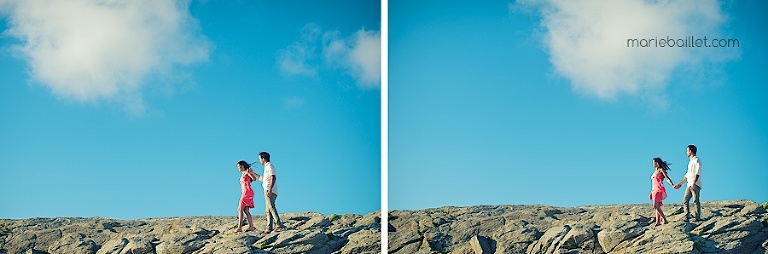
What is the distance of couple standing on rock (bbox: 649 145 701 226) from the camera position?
9109mm

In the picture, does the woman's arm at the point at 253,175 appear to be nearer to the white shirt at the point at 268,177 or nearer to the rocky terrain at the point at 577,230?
the white shirt at the point at 268,177

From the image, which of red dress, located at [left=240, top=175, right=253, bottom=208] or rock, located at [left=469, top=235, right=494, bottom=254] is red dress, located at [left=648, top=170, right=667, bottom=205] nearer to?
rock, located at [left=469, top=235, right=494, bottom=254]

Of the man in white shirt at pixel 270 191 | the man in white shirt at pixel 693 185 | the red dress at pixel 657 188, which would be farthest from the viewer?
the red dress at pixel 657 188

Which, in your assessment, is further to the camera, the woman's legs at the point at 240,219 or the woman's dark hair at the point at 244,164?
the woman's dark hair at the point at 244,164

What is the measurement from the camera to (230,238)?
882cm

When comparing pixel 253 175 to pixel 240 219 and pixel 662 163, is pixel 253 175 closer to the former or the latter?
pixel 240 219

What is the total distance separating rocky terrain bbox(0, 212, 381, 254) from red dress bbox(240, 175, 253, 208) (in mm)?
266

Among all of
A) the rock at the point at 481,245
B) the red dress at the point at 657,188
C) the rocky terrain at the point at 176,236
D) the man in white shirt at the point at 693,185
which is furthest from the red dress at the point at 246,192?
the man in white shirt at the point at 693,185

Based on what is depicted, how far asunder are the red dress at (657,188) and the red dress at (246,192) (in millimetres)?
3577

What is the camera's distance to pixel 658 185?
9258 millimetres

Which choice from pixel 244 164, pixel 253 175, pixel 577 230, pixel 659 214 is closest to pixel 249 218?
pixel 253 175

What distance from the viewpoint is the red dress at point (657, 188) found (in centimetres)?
921

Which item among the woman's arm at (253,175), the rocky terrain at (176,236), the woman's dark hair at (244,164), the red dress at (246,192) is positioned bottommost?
the rocky terrain at (176,236)

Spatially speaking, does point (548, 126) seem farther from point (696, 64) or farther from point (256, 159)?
point (256, 159)
